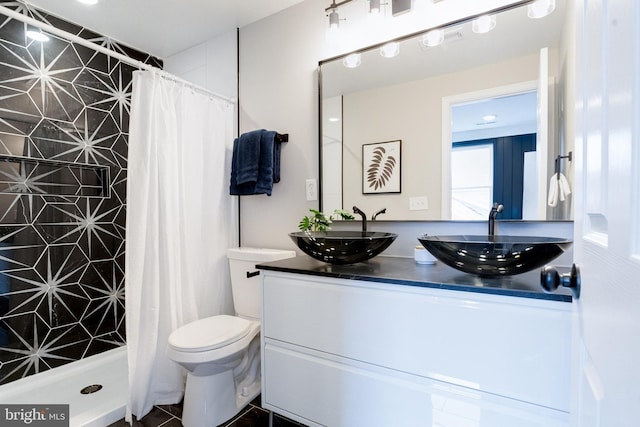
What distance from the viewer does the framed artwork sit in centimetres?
168

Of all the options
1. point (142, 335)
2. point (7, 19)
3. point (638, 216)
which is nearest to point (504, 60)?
point (638, 216)

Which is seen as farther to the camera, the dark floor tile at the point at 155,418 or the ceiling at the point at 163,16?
the ceiling at the point at 163,16

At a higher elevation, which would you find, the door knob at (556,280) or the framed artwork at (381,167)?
the framed artwork at (381,167)

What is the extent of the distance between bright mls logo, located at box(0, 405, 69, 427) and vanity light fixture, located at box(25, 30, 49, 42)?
2237mm

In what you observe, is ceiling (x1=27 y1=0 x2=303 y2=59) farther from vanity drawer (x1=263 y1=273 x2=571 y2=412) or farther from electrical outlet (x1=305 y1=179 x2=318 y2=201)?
vanity drawer (x1=263 y1=273 x2=571 y2=412)

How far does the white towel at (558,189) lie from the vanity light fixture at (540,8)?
2.27ft

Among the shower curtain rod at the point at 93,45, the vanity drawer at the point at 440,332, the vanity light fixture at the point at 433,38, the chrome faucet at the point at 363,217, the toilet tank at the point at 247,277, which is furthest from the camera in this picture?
the toilet tank at the point at 247,277

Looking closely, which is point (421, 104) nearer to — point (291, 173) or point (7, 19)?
point (291, 173)

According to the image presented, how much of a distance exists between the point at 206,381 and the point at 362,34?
207 cm

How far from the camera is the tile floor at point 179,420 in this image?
5.36 ft

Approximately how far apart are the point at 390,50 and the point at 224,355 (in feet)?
5.90

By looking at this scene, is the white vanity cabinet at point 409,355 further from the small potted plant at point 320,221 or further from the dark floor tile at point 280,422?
the small potted plant at point 320,221

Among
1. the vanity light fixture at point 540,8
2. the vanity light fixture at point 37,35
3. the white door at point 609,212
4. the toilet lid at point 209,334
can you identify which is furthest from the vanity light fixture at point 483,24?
the vanity light fixture at point 37,35

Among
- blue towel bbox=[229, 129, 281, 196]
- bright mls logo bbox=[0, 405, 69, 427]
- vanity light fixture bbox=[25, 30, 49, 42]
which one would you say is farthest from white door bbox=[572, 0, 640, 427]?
vanity light fixture bbox=[25, 30, 49, 42]
